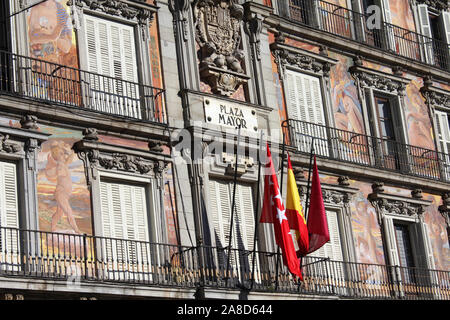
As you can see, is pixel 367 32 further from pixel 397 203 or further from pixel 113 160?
pixel 113 160

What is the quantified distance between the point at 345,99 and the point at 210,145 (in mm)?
5755

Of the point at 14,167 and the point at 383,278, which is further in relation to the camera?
the point at 383,278

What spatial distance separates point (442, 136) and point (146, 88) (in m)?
10.9

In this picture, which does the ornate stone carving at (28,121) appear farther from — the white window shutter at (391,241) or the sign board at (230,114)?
the white window shutter at (391,241)

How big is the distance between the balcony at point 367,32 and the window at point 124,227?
764 centimetres

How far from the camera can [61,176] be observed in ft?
70.3

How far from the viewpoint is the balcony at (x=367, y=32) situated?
28.7m

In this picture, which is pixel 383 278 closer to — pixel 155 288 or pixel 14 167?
pixel 155 288

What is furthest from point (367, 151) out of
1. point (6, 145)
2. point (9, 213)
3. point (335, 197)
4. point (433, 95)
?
point (9, 213)

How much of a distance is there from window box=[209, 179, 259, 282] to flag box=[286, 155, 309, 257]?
3.72ft

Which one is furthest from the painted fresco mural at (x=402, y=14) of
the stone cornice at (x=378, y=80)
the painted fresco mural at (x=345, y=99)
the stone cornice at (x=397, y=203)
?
the stone cornice at (x=397, y=203)

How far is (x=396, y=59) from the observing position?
99.0 ft

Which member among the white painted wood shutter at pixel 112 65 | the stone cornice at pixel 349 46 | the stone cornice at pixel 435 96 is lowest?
the white painted wood shutter at pixel 112 65

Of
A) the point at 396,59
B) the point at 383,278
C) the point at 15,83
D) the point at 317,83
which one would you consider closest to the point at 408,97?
the point at 396,59
